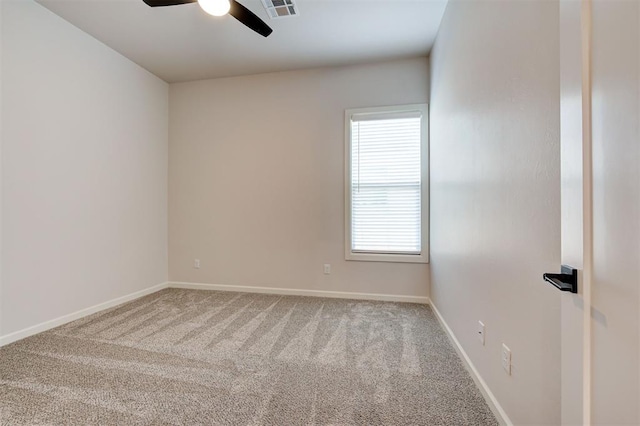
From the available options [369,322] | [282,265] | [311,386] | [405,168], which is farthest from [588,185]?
[282,265]

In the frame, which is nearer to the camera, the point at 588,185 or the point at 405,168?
Answer: the point at 588,185

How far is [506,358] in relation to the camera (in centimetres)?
136

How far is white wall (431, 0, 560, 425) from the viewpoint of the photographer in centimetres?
103

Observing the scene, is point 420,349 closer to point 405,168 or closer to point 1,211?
point 405,168

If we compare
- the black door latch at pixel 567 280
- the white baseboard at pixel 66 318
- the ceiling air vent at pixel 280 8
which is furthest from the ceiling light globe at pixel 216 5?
the white baseboard at pixel 66 318

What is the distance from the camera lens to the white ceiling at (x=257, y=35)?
250cm

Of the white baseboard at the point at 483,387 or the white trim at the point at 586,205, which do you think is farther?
the white baseboard at the point at 483,387

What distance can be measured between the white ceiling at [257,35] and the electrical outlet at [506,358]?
107 inches

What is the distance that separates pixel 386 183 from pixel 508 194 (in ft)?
6.85

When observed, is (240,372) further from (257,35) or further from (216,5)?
(257,35)

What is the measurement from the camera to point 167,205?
157 inches

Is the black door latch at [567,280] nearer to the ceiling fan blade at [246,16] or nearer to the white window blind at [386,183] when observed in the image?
the ceiling fan blade at [246,16]

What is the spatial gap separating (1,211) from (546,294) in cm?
364

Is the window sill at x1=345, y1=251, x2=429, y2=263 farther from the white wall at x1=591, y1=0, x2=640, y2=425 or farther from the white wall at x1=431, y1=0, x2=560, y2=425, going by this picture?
Result: the white wall at x1=591, y1=0, x2=640, y2=425
